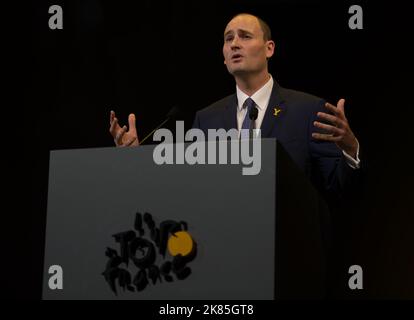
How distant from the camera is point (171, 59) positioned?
298 centimetres

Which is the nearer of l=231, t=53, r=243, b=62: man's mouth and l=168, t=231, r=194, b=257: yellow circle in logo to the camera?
l=168, t=231, r=194, b=257: yellow circle in logo

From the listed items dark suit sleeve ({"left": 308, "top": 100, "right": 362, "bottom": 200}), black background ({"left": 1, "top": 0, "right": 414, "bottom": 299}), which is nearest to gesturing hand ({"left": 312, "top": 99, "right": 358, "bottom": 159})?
dark suit sleeve ({"left": 308, "top": 100, "right": 362, "bottom": 200})

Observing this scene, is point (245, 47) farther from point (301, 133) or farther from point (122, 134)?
point (122, 134)

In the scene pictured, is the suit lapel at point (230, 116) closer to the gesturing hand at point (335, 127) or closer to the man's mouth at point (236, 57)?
the man's mouth at point (236, 57)

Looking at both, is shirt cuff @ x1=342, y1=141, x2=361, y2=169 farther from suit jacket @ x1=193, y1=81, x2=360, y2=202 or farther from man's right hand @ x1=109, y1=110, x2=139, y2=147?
man's right hand @ x1=109, y1=110, x2=139, y2=147

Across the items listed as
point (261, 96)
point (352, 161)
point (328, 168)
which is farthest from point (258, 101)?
point (352, 161)

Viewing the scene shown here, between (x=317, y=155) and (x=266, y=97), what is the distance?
34 centimetres

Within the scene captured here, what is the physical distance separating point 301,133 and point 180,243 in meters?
0.94

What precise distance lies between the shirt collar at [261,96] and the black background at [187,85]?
67cm

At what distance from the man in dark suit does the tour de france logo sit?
0.55 metres

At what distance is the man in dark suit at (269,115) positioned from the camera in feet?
6.31


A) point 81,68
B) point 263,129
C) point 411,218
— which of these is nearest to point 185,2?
point 81,68

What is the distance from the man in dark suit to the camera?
1923 millimetres

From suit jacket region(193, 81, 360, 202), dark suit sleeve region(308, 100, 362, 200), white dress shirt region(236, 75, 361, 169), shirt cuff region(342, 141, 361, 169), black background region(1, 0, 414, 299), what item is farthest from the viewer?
black background region(1, 0, 414, 299)
